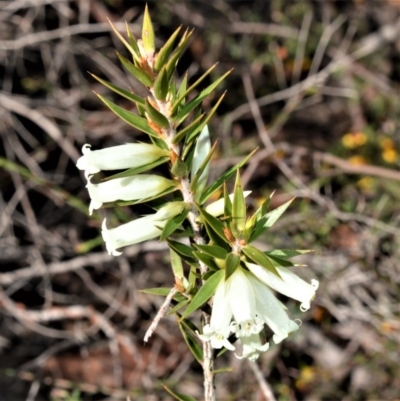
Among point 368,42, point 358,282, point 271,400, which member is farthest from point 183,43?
point 368,42

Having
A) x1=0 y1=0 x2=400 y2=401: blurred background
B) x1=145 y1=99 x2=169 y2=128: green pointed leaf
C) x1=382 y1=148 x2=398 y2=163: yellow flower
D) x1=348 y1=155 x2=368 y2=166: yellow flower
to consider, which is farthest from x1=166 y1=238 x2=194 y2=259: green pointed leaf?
x1=382 y1=148 x2=398 y2=163: yellow flower

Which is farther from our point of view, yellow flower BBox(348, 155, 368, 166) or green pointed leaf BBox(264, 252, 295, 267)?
yellow flower BBox(348, 155, 368, 166)

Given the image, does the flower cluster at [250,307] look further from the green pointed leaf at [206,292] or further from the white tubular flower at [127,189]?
the white tubular flower at [127,189]

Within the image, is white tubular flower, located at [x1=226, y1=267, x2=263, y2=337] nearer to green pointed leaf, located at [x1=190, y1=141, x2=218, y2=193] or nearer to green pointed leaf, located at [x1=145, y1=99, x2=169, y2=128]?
green pointed leaf, located at [x1=190, y1=141, x2=218, y2=193]

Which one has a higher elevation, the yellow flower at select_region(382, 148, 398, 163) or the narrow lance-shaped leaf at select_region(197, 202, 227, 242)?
the narrow lance-shaped leaf at select_region(197, 202, 227, 242)

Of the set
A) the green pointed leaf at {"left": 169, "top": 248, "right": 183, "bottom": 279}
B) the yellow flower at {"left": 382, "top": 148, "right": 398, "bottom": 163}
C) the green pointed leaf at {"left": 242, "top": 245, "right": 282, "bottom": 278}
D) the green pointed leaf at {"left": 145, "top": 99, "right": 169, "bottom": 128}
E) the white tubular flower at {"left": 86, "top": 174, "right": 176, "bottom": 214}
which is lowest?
the yellow flower at {"left": 382, "top": 148, "right": 398, "bottom": 163}

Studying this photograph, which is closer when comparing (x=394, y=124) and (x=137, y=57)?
(x=137, y=57)

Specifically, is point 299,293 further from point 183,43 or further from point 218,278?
point 183,43
